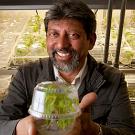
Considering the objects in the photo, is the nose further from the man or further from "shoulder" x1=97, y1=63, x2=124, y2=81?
"shoulder" x1=97, y1=63, x2=124, y2=81

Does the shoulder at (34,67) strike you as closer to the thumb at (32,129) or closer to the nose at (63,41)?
the nose at (63,41)

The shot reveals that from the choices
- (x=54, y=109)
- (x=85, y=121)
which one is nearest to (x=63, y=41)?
(x=85, y=121)

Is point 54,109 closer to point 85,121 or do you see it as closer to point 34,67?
point 85,121

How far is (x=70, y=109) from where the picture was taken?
35.2 inches

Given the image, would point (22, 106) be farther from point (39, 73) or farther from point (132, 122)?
point (132, 122)

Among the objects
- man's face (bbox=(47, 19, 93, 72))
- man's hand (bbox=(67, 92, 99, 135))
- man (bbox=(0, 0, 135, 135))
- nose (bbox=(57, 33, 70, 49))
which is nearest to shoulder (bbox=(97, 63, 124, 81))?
man (bbox=(0, 0, 135, 135))

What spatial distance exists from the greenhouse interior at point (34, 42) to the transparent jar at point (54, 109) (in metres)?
1.18

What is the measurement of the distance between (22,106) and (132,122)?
62cm

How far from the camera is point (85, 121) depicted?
108 centimetres

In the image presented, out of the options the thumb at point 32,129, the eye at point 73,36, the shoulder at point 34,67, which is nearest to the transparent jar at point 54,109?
the thumb at point 32,129

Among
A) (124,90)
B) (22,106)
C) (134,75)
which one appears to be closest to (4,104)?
(22,106)

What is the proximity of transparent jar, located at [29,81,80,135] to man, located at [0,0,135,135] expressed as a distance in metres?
0.52

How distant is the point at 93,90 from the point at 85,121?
0.54m

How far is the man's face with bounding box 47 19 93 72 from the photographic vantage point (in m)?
1.49
